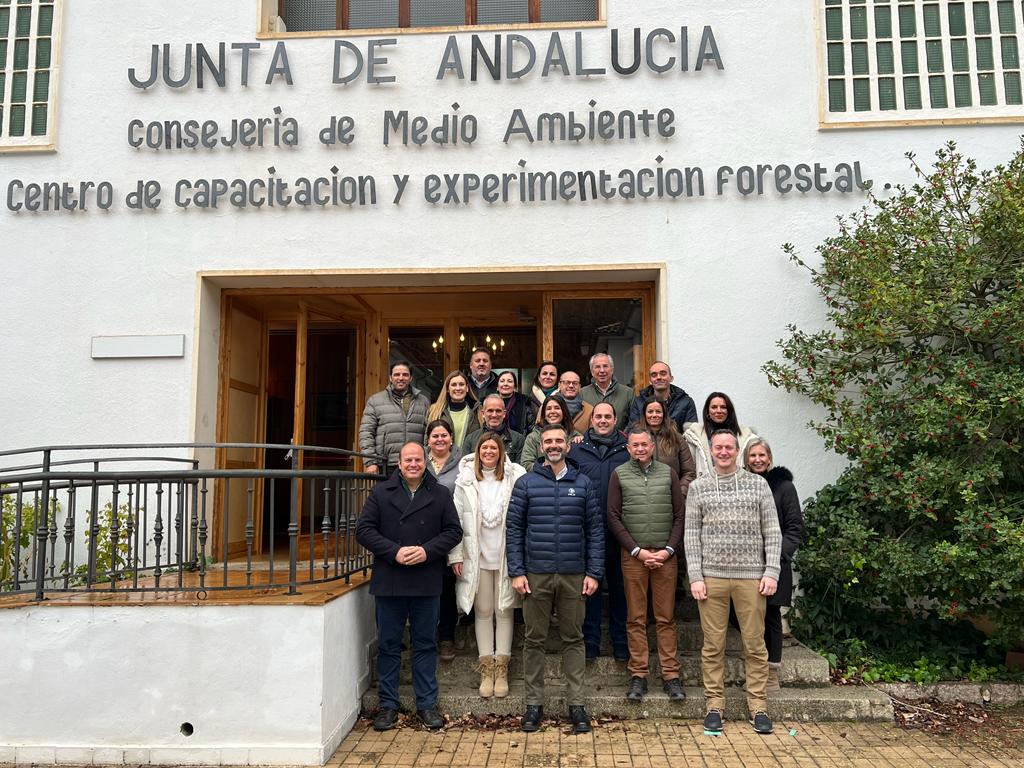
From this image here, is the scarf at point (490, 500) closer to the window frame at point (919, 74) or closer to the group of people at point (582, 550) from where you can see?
the group of people at point (582, 550)

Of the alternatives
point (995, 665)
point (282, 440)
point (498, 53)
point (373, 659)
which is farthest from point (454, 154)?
point (995, 665)

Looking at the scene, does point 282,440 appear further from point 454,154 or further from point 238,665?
point 238,665

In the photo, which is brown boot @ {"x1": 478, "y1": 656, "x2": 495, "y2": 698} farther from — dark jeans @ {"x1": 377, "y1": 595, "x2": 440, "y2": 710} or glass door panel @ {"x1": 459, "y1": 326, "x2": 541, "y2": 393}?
glass door panel @ {"x1": 459, "y1": 326, "x2": 541, "y2": 393}

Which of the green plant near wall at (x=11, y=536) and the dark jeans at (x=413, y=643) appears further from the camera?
the green plant near wall at (x=11, y=536)

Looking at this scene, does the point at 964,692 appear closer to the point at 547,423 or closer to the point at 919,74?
the point at 547,423

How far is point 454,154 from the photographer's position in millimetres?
7359

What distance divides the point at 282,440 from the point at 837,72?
6.37 meters

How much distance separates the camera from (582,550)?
16.7 feet

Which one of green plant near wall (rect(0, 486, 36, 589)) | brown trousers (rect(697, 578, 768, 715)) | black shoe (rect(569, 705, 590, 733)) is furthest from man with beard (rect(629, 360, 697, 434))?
green plant near wall (rect(0, 486, 36, 589))

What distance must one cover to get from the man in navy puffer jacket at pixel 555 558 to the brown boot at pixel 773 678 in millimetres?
1282

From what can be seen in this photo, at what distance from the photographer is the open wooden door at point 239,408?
775 cm

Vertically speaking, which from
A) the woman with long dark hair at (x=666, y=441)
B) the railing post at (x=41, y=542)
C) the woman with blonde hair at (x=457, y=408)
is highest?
the woman with blonde hair at (x=457, y=408)

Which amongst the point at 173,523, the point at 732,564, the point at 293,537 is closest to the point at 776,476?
the point at 732,564

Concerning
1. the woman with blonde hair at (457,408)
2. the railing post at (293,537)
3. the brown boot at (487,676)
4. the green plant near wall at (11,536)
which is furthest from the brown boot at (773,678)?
the green plant near wall at (11,536)
